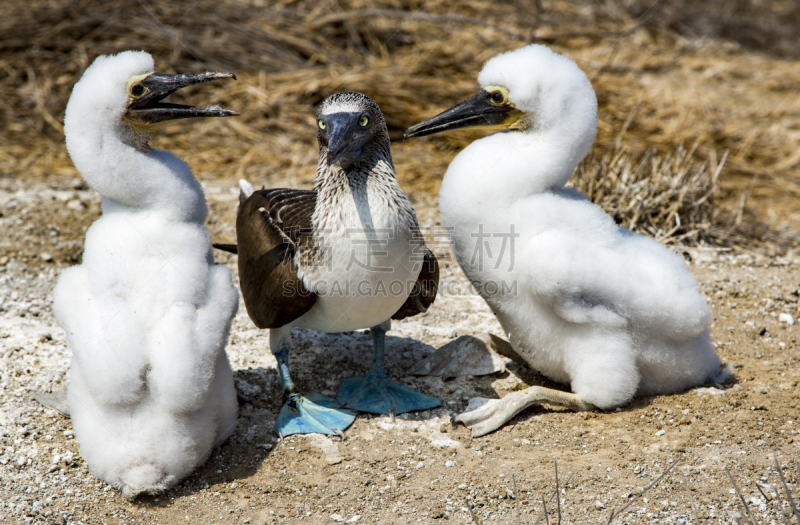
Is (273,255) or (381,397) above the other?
(273,255)

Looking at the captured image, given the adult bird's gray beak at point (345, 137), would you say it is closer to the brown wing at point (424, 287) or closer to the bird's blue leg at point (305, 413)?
the brown wing at point (424, 287)

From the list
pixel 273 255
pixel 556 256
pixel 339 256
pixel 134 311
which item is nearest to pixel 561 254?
pixel 556 256

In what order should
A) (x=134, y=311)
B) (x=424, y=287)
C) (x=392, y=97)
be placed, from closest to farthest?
(x=134, y=311) → (x=424, y=287) → (x=392, y=97)

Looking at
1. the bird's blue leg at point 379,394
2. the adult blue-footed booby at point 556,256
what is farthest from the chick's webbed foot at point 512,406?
the bird's blue leg at point 379,394

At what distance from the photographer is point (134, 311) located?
9.86ft

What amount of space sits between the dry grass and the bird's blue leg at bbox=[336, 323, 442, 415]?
2.55 m

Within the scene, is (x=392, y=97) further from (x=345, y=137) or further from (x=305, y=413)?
(x=305, y=413)

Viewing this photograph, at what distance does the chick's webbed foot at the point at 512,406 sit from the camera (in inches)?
143

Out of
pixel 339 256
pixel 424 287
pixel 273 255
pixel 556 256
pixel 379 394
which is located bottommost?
pixel 379 394

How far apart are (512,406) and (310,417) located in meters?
1.09

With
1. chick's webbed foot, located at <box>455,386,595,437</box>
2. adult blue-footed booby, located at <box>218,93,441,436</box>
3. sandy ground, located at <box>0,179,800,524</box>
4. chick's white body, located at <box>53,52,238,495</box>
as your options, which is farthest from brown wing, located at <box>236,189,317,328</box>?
chick's webbed foot, located at <box>455,386,595,437</box>

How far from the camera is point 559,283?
3326mm

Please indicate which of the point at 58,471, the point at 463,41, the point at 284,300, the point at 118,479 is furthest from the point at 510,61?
the point at 463,41

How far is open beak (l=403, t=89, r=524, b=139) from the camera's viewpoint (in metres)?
3.65
